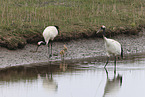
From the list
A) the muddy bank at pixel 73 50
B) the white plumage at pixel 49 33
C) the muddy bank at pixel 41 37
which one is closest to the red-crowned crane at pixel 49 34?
the white plumage at pixel 49 33

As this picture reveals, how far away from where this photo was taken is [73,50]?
20328 millimetres

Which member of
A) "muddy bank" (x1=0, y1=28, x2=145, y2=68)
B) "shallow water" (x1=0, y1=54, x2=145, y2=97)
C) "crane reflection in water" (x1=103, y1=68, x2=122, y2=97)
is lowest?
"crane reflection in water" (x1=103, y1=68, x2=122, y2=97)

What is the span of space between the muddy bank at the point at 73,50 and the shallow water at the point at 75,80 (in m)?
1.02

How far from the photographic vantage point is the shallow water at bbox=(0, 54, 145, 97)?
12.1 m

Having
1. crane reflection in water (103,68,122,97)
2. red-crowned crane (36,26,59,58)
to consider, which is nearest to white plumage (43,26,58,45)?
red-crowned crane (36,26,59,58)

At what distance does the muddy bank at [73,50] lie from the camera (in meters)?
17.4

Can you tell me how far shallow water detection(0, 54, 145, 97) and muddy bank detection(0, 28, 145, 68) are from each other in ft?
3.35

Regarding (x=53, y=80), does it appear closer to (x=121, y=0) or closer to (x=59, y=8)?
(x=59, y=8)

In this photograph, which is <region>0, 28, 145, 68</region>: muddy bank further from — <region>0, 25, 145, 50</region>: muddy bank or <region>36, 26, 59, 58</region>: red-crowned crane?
<region>36, 26, 59, 58</region>: red-crowned crane

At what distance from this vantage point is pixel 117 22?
25.0 m

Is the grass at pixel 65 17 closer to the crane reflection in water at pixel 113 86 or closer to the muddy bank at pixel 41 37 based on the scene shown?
the muddy bank at pixel 41 37

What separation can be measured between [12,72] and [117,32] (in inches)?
394

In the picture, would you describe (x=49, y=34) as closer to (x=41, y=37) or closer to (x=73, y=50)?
(x=41, y=37)

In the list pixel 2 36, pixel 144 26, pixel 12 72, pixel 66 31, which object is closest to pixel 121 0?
pixel 144 26
